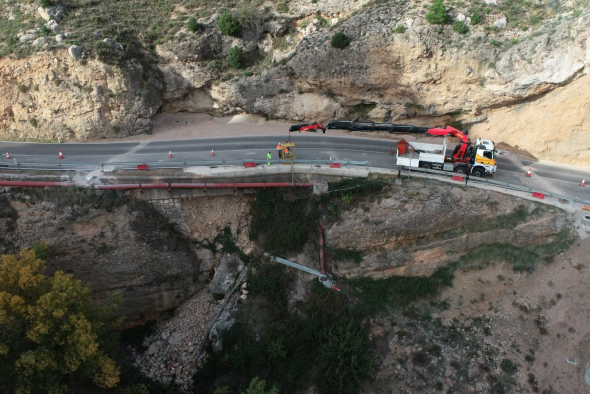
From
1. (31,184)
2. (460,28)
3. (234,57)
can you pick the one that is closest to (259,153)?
(234,57)

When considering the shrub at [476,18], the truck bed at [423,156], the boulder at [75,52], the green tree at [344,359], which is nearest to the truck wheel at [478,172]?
the truck bed at [423,156]

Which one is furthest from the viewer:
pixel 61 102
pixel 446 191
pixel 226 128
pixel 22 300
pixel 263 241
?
pixel 226 128

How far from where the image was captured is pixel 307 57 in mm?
31719

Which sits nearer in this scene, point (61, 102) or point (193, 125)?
point (61, 102)

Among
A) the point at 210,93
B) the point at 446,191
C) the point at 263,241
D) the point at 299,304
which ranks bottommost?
the point at 299,304

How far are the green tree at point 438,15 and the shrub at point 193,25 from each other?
1804 centimetres

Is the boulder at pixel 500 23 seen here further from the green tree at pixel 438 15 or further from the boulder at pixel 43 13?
the boulder at pixel 43 13

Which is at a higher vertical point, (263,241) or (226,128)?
(226,128)

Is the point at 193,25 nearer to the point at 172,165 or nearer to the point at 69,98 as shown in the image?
the point at 69,98

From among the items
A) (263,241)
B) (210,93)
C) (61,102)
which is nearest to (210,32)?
(210,93)

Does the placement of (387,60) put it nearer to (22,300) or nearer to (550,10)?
(550,10)

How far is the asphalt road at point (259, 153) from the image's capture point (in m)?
27.0

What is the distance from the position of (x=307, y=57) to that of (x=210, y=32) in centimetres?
909

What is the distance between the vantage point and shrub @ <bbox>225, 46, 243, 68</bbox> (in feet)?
112
